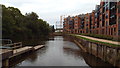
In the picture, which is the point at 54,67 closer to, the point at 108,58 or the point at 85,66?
the point at 85,66

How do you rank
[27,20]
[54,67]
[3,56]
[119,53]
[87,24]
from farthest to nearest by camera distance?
[87,24]
[27,20]
[54,67]
[119,53]
[3,56]

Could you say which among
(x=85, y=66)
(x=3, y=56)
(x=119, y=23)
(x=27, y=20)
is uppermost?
(x=27, y=20)

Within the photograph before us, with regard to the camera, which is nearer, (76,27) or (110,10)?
(110,10)

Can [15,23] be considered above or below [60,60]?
above

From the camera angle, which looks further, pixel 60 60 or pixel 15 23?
pixel 15 23

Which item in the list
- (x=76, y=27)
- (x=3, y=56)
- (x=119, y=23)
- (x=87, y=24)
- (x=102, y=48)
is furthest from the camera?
(x=76, y=27)

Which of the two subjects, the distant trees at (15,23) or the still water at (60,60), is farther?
the distant trees at (15,23)

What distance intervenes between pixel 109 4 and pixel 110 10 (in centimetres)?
226

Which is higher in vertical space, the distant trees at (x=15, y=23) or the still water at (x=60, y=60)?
the distant trees at (x=15, y=23)

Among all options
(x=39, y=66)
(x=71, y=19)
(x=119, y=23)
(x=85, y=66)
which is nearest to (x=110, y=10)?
(x=119, y=23)

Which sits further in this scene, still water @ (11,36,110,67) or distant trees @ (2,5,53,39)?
distant trees @ (2,5,53,39)

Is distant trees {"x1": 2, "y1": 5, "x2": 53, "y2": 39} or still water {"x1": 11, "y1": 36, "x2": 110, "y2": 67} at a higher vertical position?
distant trees {"x1": 2, "y1": 5, "x2": 53, "y2": 39}

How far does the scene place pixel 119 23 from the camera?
42312 mm

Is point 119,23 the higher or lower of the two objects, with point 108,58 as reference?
higher
